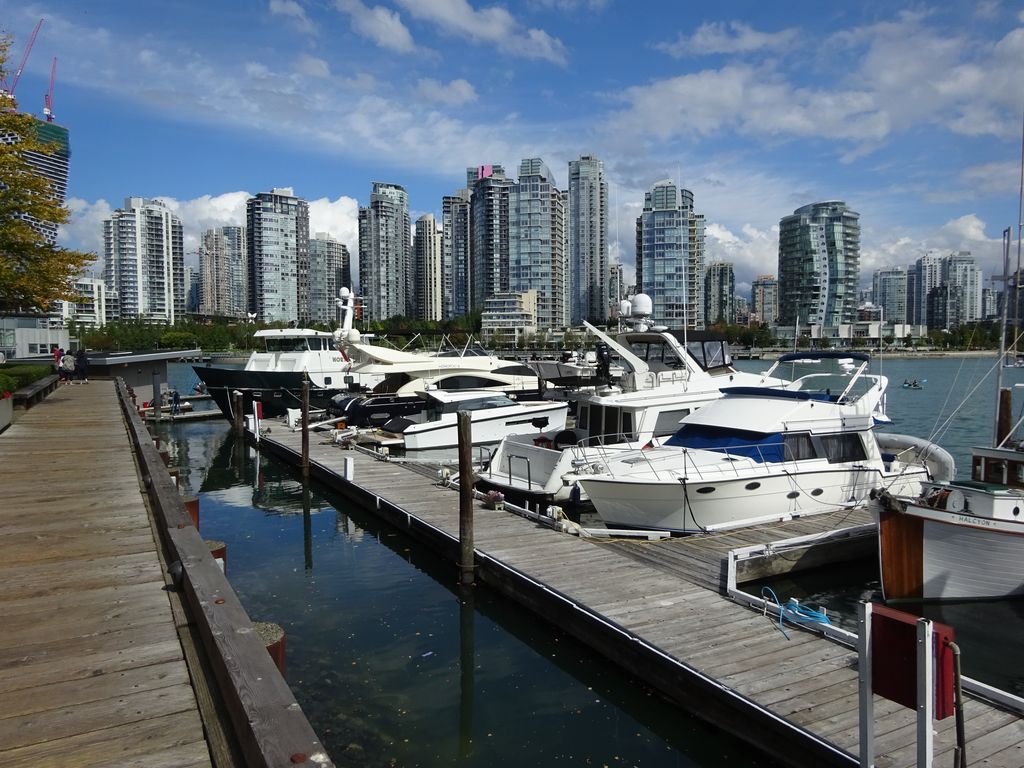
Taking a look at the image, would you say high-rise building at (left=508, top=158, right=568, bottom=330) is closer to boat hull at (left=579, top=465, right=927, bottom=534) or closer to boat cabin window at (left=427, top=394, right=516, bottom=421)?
boat cabin window at (left=427, top=394, right=516, bottom=421)

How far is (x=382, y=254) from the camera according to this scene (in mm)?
159625

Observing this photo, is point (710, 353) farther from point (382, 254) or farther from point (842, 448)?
point (382, 254)

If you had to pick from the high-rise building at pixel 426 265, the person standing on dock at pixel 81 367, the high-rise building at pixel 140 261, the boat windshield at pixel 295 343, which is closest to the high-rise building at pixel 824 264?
the high-rise building at pixel 426 265

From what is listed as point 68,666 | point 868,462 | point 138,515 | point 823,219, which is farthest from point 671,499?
point 823,219

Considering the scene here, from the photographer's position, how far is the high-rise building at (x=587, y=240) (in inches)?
6550

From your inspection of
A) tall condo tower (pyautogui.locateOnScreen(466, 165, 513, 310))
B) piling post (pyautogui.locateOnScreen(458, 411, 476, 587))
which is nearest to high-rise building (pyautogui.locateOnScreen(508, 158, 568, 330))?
tall condo tower (pyautogui.locateOnScreen(466, 165, 513, 310))

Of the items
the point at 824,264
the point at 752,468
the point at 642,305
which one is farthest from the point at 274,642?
the point at 824,264

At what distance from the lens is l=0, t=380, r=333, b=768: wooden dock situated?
10.6 feet

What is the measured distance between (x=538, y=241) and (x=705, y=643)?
13783 cm

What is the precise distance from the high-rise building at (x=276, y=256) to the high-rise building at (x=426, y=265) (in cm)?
2678

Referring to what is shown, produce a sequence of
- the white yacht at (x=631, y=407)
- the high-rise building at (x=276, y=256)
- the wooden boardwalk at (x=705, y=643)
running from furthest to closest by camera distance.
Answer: the high-rise building at (x=276, y=256) → the white yacht at (x=631, y=407) → the wooden boardwalk at (x=705, y=643)

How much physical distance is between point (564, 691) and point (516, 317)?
127456 mm

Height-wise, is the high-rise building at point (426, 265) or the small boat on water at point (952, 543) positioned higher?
the high-rise building at point (426, 265)

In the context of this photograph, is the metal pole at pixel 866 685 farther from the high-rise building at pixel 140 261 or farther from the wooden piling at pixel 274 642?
the high-rise building at pixel 140 261
